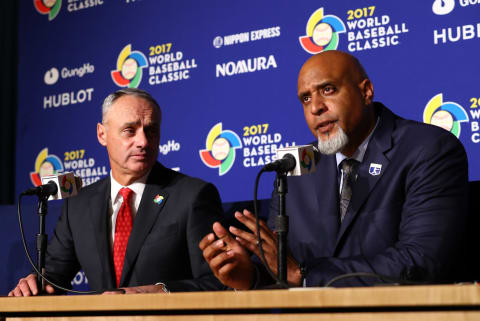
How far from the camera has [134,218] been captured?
316cm

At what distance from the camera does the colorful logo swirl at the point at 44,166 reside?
4.70 metres

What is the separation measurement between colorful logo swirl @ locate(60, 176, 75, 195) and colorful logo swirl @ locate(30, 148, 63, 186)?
6.70ft

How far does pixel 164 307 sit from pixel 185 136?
264cm

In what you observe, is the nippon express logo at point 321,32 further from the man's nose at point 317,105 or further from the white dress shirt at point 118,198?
the white dress shirt at point 118,198

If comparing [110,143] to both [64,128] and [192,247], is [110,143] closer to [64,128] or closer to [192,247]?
[192,247]

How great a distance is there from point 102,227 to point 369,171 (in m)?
1.33

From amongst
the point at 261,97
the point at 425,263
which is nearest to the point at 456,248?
the point at 425,263

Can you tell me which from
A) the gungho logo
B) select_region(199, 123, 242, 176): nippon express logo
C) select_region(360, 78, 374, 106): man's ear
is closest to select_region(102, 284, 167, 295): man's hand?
select_region(360, 78, 374, 106): man's ear

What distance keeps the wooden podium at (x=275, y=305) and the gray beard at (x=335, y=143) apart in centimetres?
115

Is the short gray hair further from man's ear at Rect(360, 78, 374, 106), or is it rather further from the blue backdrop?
man's ear at Rect(360, 78, 374, 106)

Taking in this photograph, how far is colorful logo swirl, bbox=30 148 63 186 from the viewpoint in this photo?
15.4 feet

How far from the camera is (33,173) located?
477cm

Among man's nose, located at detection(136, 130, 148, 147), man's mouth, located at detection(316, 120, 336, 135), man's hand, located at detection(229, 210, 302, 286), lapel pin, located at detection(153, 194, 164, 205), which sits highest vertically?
man's nose, located at detection(136, 130, 148, 147)

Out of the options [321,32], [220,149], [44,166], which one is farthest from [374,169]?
[44,166]
